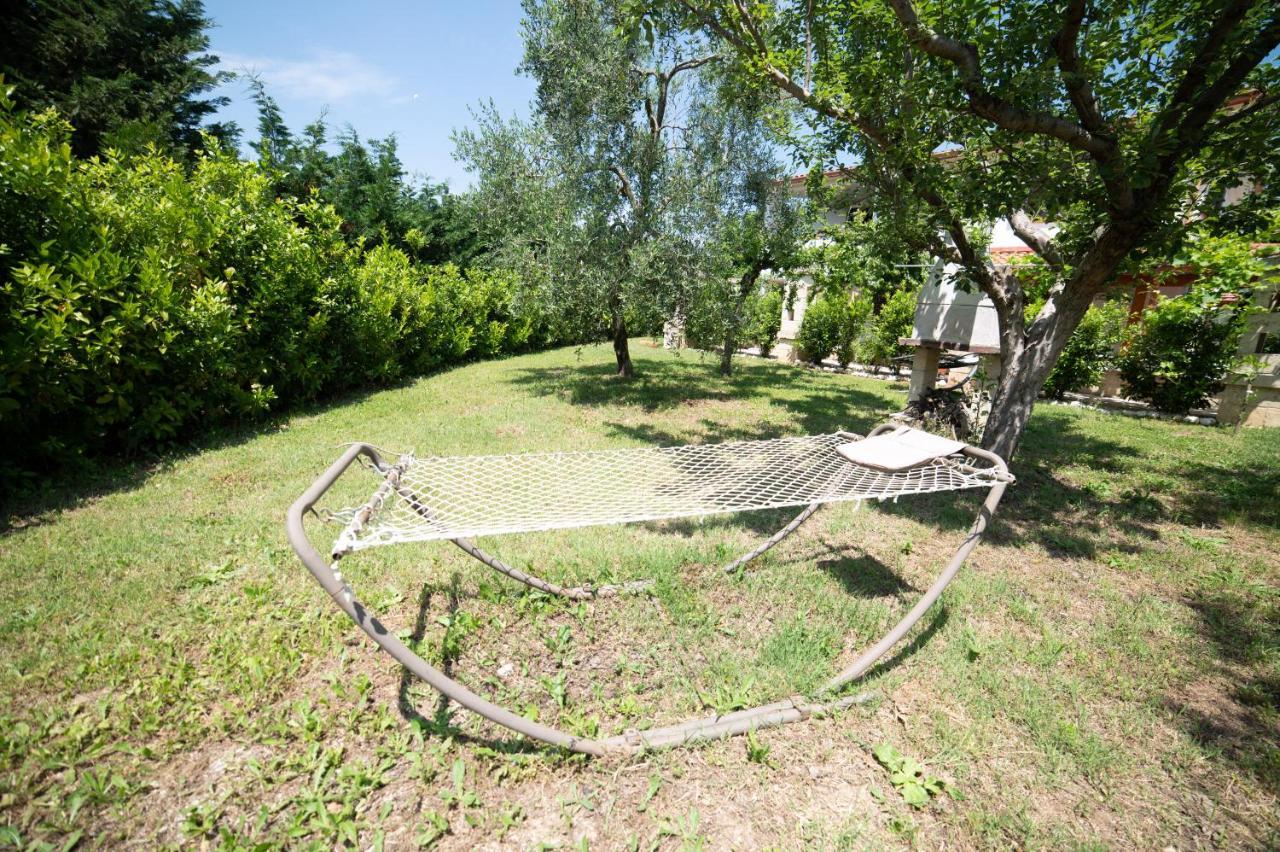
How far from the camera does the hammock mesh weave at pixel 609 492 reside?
7.02ft

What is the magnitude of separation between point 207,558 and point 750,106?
25.9 feet

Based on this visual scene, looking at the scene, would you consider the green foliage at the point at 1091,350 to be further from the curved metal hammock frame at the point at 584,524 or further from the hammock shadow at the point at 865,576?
the curved metal hammock frame at the point at 584,524

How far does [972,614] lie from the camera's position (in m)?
3.01

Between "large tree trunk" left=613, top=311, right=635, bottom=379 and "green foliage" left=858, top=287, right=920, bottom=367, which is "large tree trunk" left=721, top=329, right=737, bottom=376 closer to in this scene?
"large tree trunk" left=613, top=311, right=635, bottom=379

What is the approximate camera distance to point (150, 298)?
176 inches

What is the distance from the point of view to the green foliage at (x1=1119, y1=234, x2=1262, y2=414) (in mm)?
6047

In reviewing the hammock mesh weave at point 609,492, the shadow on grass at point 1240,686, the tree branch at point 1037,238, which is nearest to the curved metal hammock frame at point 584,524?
the hammock mesh weave at point 609,492

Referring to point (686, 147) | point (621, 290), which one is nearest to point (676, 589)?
point (621, 290)

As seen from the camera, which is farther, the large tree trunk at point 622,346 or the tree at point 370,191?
the tree at point 370,191

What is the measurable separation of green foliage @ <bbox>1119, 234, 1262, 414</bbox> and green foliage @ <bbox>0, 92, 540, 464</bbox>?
1073 centimetres

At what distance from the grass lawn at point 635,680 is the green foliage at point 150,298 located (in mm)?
698

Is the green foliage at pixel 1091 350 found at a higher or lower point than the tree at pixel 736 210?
lower

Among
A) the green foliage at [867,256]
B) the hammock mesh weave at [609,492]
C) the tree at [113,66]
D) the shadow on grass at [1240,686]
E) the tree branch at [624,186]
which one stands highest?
the tree at [113,66]

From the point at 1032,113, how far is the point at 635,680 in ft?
14.3
